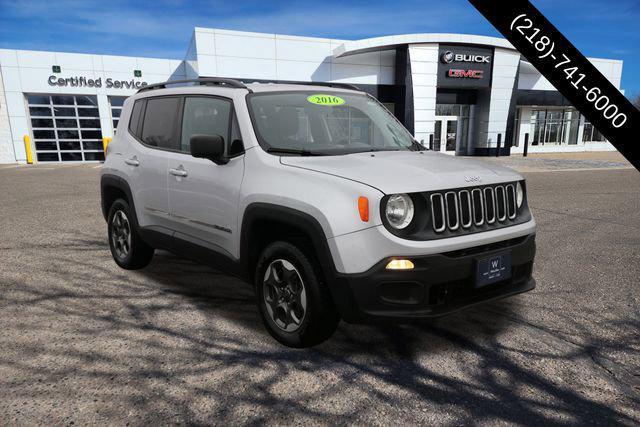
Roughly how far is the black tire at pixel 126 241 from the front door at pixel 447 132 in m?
27.5

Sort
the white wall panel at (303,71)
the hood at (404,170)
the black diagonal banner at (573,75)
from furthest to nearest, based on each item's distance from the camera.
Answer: the white wall panel at (303,71)
the hood at (404,170)
the black diagonal banner at (573,75)

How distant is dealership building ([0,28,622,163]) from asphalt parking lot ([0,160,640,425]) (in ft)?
67.7

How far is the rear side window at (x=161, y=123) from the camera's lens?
408cm

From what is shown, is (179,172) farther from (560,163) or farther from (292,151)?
(560,163)

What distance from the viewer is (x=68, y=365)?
9.39 ft

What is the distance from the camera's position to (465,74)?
28047 mm

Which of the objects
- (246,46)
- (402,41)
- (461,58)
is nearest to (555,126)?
(461,58)

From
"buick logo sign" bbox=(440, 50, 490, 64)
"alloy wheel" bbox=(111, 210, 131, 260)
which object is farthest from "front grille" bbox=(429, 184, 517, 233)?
"buick logo sign" bbox=(440, 50, 490, 64)

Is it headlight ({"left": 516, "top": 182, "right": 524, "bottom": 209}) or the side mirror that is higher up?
the side mirror

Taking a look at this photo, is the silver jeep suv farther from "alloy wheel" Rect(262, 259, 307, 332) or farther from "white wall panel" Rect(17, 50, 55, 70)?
"white wall panel" Rect(17, 50, 55, 70)

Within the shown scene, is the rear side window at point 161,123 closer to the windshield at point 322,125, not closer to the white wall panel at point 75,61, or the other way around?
the windshield at point 322,125

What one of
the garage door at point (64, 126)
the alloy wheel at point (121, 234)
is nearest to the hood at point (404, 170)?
the alloy wheel at point (121, 234)

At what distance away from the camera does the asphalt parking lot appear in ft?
7.89

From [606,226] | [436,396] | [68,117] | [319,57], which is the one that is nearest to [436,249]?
[436,396]
